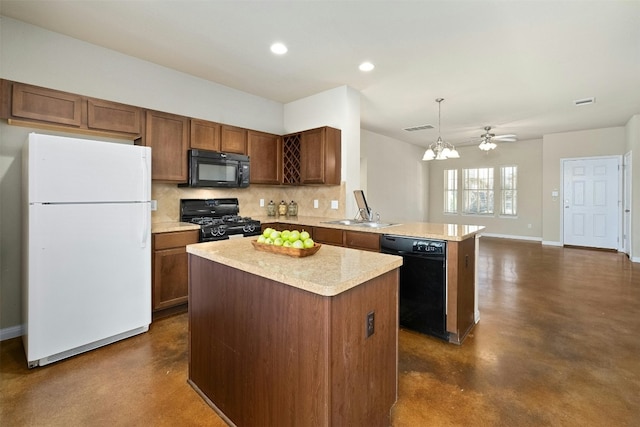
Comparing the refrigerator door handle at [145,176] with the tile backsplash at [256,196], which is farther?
the tile backsplash at [256,196]

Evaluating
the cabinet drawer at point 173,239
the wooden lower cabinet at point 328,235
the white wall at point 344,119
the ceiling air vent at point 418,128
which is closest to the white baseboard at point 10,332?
the cabinet drawer at point 173,239

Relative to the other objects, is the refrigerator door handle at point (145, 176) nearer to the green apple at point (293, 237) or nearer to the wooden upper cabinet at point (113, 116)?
the wooden upper cabinet at point (113, 116)

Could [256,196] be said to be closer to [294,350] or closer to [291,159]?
[291,159]

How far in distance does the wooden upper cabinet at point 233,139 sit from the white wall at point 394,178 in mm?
3369

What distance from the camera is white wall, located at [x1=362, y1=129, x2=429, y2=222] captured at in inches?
275

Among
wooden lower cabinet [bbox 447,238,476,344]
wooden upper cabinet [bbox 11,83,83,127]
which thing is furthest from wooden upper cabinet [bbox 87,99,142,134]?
wooden lower cabinet [bbox 447,238,476,344]

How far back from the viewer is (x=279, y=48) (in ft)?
9.86

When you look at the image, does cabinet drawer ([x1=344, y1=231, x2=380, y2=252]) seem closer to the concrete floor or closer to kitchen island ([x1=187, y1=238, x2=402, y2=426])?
the concrete floor

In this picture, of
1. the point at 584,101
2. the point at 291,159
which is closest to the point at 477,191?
the point at 584,101

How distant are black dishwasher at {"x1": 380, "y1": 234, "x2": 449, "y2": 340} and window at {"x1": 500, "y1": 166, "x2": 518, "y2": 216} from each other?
7025 mm

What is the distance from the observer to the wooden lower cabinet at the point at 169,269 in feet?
9.53

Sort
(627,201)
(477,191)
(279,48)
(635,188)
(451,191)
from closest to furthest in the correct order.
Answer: (279,48)
(635,188)
(627,201)
(477,191)
(451,191)

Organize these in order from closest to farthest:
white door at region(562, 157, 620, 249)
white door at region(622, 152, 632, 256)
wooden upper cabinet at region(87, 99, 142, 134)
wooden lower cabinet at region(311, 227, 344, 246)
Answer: wooden upper cabinet at region(87, 99, 142, 134) < wooden lower cabinet at region(311, 227, 344, 246) < white door at region(622, 152, 632, 256) < white door at region(562, 157, 620, 249)

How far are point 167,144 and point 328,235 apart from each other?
2.00 metres
